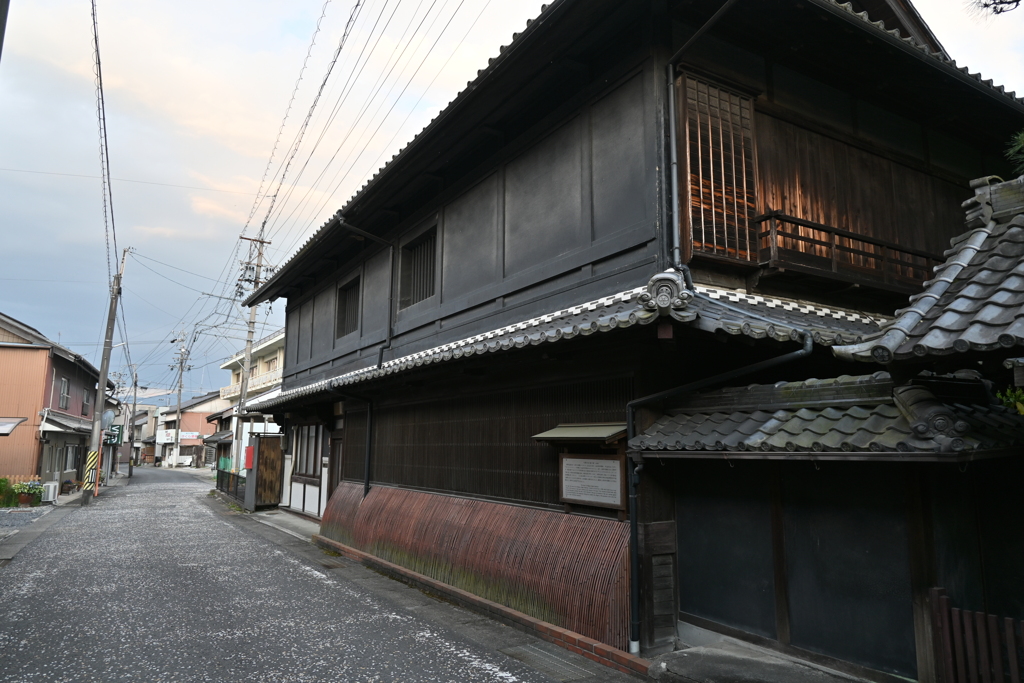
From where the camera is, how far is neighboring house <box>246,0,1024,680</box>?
22.1ft

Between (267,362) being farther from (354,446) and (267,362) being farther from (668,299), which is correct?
(668,299)

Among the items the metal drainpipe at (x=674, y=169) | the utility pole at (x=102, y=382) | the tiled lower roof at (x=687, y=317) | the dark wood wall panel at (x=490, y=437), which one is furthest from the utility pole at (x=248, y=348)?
the metal drainpipe at (x=674, y=169)

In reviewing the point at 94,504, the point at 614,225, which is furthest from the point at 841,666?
the point at 94,504

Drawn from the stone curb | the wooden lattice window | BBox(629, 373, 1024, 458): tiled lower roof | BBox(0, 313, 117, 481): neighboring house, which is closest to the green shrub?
BBox(0, 313, 117, 481): neighboring house

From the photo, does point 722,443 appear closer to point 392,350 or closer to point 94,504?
point 392,350

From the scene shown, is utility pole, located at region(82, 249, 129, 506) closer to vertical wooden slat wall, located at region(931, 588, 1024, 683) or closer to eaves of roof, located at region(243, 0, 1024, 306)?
eaves of roof, located at region(243, 0, 1024, 306)

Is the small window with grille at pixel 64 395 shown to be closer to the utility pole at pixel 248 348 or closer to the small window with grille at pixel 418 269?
the utility pole at pixel 248 348

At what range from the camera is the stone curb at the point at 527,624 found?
21.0 feet

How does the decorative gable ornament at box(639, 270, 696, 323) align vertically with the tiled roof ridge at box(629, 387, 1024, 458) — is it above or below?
above

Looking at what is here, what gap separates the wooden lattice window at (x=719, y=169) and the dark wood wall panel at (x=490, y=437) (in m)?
2.12

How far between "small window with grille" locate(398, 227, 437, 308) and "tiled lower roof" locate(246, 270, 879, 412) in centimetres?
368

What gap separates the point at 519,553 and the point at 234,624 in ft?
12.4

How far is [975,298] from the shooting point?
4.07 m

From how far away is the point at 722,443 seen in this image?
5637 millimetres
